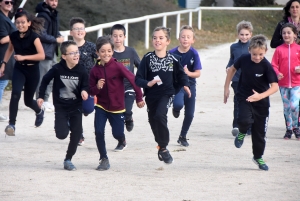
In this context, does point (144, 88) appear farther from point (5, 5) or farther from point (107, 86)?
point (5, 5)

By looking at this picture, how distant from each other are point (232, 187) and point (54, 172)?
196cm

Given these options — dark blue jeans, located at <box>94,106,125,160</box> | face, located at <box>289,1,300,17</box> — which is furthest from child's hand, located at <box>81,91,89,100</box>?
face, located at <box>289,1,300,17</box>

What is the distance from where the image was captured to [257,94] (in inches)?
307

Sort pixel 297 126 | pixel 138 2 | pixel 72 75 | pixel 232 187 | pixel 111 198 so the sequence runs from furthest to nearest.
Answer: pixel 138 2 < pixel 297 126 < pixel 72 75 < pixel 232 187 < pixel 111 198

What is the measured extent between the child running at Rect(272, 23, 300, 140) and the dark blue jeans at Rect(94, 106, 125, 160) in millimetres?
2770

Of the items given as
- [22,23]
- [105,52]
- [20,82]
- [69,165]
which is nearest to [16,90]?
[20,82]

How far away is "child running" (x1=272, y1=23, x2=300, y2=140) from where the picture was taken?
9.95 meters

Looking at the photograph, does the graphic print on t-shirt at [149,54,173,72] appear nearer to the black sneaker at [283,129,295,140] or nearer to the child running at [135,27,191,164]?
the child running at [135,27,191,164]

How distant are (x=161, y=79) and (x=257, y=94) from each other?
1.08 meters

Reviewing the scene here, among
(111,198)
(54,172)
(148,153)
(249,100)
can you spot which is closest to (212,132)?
(148,153)

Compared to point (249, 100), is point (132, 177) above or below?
below

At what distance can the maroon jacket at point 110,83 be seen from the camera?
802 cm

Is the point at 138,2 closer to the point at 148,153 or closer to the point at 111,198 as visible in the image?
the point at 148,153

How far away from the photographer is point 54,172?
25.1ft
